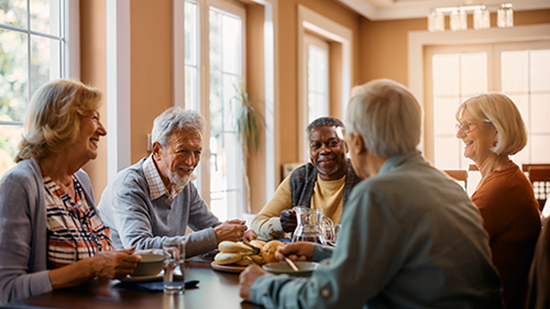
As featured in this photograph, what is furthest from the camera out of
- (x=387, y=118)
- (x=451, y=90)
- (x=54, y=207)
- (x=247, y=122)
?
(x=451, y=90)

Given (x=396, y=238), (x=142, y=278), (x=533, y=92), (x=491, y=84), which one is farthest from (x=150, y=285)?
(x=533, y=92)

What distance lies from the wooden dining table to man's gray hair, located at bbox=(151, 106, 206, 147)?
82 centimetres

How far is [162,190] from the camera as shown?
7.26 feet

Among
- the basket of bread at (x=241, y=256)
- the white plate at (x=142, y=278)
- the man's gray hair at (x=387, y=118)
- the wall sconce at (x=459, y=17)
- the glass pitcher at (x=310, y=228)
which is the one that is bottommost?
the white plate at (x=142, y=278)

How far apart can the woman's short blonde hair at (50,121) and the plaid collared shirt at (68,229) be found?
0.10 m

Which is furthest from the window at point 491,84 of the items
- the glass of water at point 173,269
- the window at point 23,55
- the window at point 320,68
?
the glass of water at point 173,269

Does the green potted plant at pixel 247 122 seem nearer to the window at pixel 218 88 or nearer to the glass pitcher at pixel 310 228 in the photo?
the window at pixel 218 88

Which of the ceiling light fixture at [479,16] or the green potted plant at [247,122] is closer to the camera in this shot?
the green potted plant at [247,122]

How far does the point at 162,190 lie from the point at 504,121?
53.7 inches

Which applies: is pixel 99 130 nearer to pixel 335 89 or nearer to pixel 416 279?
pixel 416 279

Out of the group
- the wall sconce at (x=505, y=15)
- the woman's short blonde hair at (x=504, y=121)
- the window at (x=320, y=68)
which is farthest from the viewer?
the window at (x=320, y=68)

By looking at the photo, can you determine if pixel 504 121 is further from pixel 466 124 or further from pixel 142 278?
pixel 142 278

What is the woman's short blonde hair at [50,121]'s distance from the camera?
5.40 feet

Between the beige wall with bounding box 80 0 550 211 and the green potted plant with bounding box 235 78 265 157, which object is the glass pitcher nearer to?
the beige wall with bounding box 80 0 550 211
